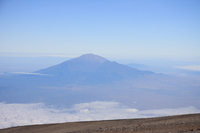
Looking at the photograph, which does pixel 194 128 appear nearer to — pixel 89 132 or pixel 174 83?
pixel 89 132

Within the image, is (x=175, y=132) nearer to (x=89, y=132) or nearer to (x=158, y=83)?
(x=89, y=132)

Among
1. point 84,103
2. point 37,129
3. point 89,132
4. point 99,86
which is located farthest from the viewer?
point 99,86

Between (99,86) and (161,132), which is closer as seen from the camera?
(161,132)

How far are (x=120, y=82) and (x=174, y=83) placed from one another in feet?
178

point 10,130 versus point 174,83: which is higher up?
point 174,83

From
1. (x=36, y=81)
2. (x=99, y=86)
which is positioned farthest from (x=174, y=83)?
(x=36, y=81)

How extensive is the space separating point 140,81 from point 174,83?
3365cm

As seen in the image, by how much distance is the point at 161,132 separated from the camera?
872cm

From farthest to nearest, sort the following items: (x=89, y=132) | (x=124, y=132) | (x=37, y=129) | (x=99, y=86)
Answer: (x=99, y=86) → (x=37, y=129) → (x=89, y=132) → (x=124, y=132)

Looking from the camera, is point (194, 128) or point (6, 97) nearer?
point (194, 128)

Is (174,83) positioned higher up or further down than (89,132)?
higher up

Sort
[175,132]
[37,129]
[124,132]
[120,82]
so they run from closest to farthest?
[175,132] < [124,132] < [37,129] < [120,82]

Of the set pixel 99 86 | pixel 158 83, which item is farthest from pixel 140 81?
pixel 99 86

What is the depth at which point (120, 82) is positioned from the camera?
194250 millimetres
